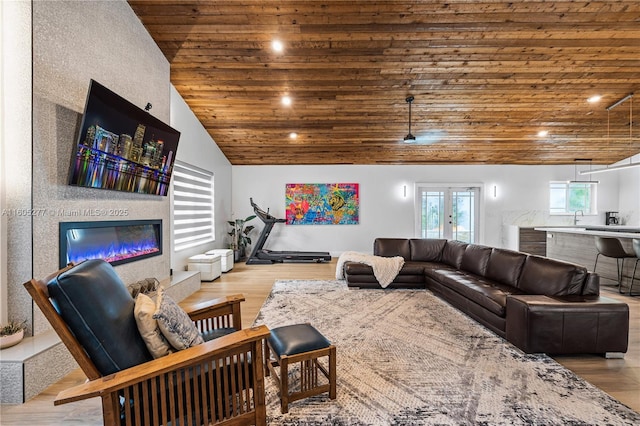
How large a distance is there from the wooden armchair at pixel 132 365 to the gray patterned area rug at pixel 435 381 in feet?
1.51

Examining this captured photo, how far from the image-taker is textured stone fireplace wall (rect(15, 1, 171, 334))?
2254 mm

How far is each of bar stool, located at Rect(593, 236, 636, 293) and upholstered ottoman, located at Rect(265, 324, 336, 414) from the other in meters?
4.65

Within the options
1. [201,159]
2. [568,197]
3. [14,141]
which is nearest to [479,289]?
→ [14,141]

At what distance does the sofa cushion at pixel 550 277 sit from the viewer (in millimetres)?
2805

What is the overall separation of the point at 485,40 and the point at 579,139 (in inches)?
167

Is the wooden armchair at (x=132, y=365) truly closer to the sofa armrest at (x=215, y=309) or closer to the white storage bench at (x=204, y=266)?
the sofa armrest at (x=215, y=309)

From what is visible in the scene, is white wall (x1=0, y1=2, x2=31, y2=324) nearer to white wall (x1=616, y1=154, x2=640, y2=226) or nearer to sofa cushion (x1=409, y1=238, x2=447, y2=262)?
sofa cushion (x1=409, y1=238, x2=447, y2=262)

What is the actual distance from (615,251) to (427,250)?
2.48 meters

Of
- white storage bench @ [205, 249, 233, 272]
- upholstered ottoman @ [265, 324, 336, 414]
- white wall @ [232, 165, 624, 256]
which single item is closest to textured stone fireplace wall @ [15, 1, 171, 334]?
upholstered ottoman @ [265, 324, 336, 414]

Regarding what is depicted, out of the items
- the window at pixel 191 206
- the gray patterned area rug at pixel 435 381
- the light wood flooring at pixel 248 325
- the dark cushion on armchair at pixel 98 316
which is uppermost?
the window at pixel 191 206

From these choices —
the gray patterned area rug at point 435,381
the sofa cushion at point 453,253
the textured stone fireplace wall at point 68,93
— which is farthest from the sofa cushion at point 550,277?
the textured stone fireplace wall at point 68,93

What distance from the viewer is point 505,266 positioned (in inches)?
141

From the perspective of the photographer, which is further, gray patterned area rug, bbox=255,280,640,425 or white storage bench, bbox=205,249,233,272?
white storage bench, bbox=205,249,233,272

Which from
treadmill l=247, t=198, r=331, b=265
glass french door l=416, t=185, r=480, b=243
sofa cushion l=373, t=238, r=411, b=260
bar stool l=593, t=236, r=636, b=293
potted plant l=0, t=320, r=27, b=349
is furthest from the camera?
glass french door l=416, t=185, r=480, b=243
